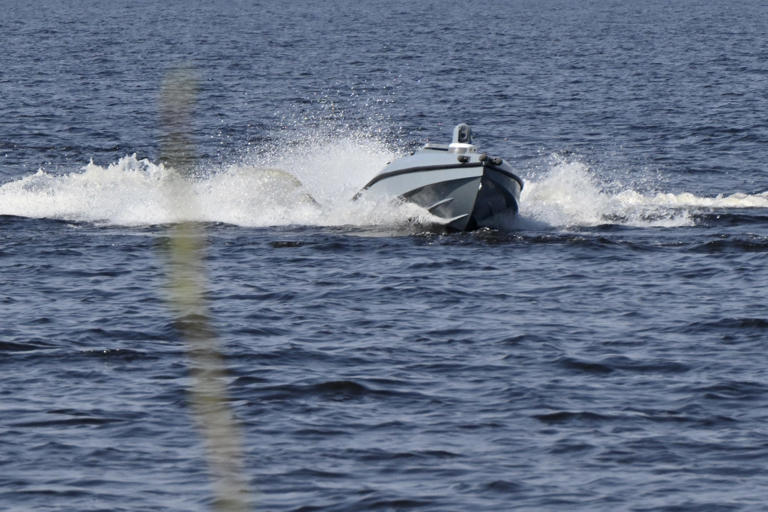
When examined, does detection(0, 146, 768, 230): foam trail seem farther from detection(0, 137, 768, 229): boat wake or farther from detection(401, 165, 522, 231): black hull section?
detection(401, 165, 522, 231): black hull section

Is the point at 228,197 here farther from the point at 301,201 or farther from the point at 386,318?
the point at 386,318

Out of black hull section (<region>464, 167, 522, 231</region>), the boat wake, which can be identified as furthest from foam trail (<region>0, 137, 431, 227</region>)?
black hull section (<region>464, 167, 522, 231</region>)

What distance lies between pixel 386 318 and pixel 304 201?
9.43 m

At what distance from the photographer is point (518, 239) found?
2591cm

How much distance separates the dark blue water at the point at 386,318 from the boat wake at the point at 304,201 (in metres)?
0.11

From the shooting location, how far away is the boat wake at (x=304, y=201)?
27625mm

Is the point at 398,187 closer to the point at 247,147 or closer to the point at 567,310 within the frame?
the point at 567,310

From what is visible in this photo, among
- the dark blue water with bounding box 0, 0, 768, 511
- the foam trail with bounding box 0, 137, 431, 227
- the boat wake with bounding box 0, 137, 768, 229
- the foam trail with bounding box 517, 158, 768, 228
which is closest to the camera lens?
the dark blue water with bounding box 0, 0, 768, 511

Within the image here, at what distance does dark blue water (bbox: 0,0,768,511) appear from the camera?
43.5 feet

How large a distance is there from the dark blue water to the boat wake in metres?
0.11

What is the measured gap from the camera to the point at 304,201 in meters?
29.0

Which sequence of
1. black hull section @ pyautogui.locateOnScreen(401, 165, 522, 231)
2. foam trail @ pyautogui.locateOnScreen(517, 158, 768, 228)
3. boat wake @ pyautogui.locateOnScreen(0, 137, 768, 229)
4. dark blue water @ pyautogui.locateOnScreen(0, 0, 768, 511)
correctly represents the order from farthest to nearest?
boat wake @ pyautogui.locateOnScreen(0, 137, 768, 229) < foam trail @ pyautogui.locateOnScreen(517, 158, 768, 228) < black hull section @ pyautogui.locateOnScreen(401, 165, 522, 231) < dark blue water @ pyautogui.locateOnScreen(0, 0, 768, 511)

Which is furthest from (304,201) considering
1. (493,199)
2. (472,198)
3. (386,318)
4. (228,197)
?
(386,318)

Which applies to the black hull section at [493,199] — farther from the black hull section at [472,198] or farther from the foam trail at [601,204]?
the foam trail at [601,204]
